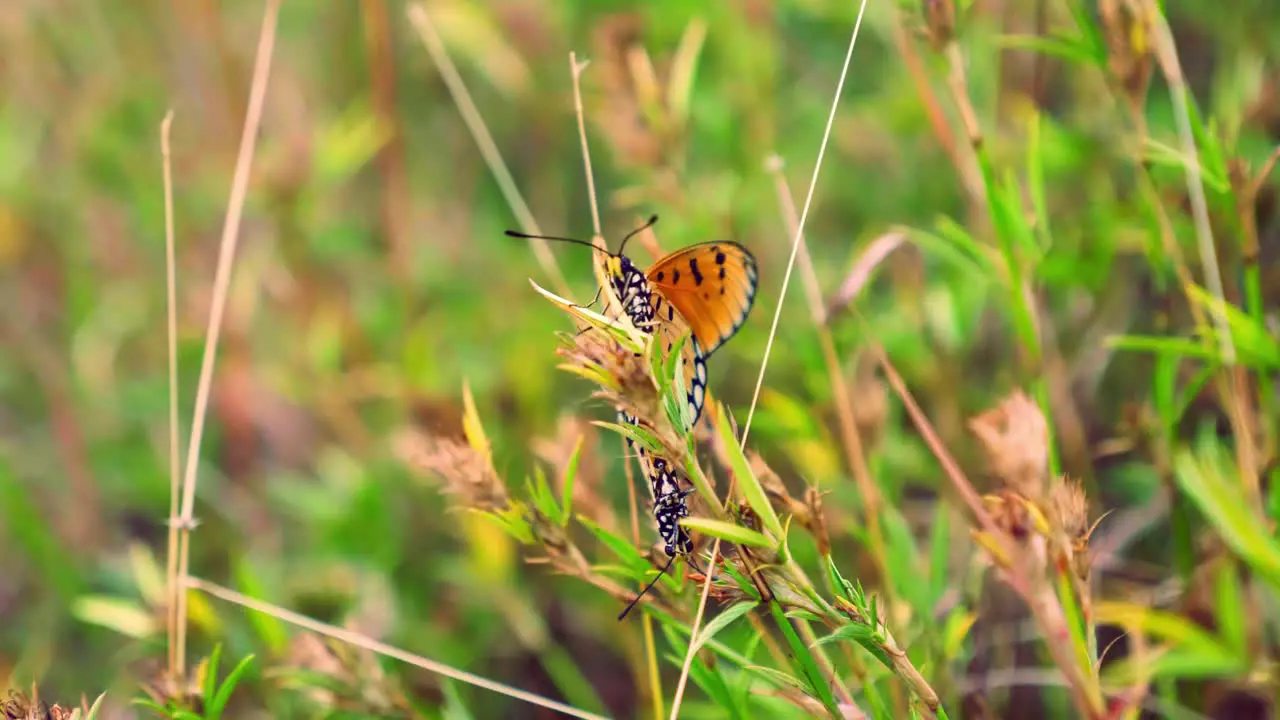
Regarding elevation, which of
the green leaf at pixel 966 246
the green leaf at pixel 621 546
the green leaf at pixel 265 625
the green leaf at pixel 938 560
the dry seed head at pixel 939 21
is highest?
the dry seed head at pixel 939 21

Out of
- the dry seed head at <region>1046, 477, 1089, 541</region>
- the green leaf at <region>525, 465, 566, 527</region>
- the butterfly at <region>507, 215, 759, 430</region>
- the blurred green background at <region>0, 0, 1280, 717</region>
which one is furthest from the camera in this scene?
the blurred green background at <region>0, 0, 1280, 717</region>

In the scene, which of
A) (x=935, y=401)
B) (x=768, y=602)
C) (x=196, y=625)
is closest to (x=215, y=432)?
(x=196, y=625)

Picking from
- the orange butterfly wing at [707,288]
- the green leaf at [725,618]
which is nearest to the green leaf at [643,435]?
the green leaf at [725,618]

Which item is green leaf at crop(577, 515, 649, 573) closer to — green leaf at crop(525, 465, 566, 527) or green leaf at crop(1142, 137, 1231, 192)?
green leaf at crop(525, 465, 566, 527)

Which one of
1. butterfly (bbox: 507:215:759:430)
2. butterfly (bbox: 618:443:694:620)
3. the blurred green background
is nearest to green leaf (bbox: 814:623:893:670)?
butterfly (bbox: 618:443:694:620)

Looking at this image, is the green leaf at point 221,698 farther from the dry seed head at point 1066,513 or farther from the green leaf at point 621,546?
the dry seed head at point 1066,513

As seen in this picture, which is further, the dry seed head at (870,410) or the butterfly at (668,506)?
the dry seed head at (870,410)
